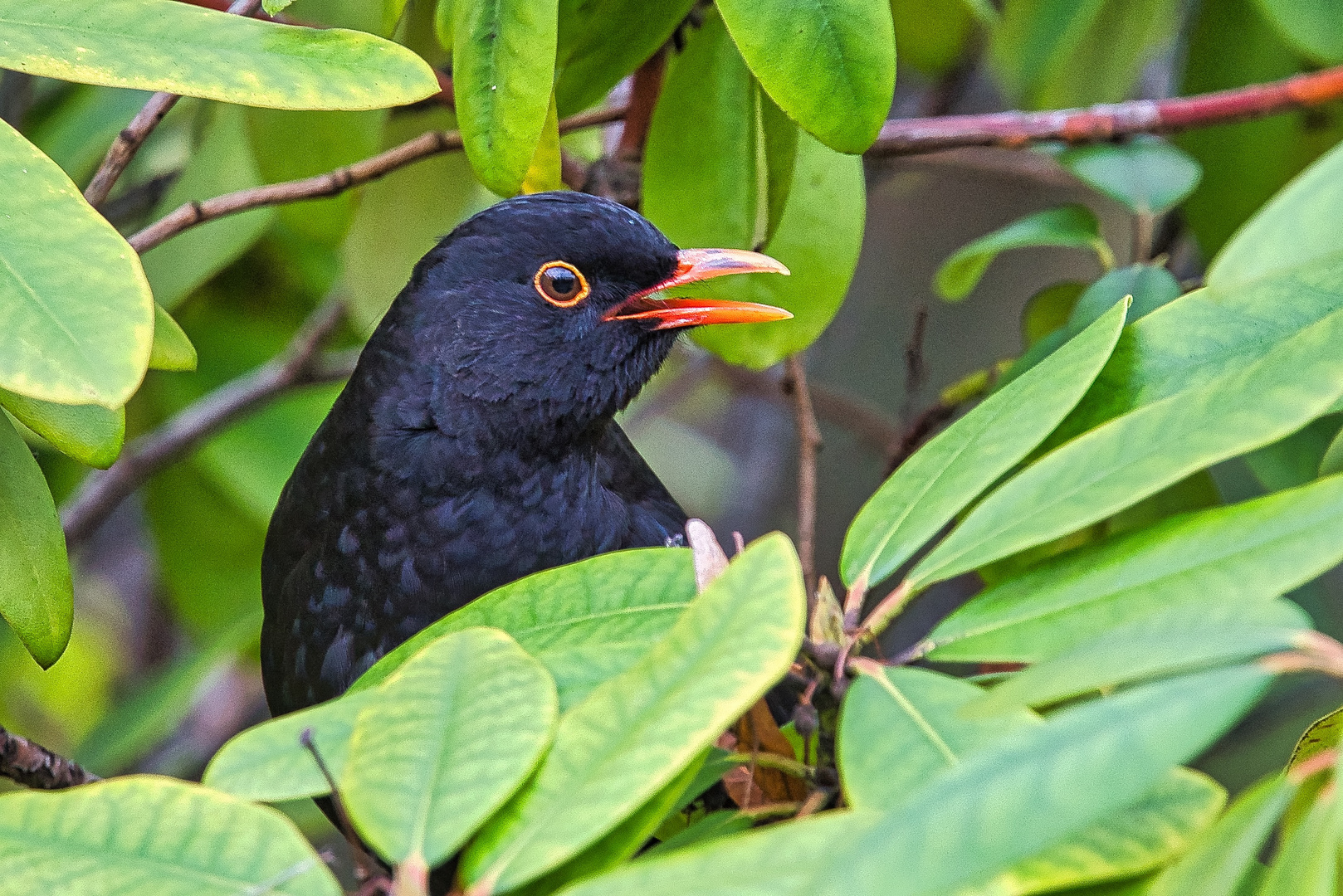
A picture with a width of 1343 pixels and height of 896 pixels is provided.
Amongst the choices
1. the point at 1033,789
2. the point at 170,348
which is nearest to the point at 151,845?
the point at 1033,789

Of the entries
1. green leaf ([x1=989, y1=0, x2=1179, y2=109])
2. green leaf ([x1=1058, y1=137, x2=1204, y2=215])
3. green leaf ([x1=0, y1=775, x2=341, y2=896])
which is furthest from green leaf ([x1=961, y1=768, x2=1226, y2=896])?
green leaf ([x1=989, y1=0, x2=1179, y2=109])

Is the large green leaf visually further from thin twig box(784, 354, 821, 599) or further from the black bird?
thin twig box(784, 354, 821, 599)

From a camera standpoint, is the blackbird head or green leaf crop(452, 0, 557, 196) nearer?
green leaf crop(452, 0, 557, 196)

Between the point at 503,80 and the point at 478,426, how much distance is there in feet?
2.24

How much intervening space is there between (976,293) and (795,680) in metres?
4.20

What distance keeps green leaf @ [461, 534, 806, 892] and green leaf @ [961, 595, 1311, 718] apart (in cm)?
16

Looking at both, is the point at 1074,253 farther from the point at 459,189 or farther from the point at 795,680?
the point at 795,680

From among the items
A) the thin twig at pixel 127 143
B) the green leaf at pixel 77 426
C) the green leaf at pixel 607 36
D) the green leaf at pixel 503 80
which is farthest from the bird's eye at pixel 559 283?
the green leaf at pixel 77 426

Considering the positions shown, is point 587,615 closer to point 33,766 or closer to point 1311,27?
point 33,766

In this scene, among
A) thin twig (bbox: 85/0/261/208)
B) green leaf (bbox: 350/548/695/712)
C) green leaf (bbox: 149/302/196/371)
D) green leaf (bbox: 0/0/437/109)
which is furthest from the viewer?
thin twig (bbox: 85/0/261/208)

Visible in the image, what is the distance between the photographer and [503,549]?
2.14m

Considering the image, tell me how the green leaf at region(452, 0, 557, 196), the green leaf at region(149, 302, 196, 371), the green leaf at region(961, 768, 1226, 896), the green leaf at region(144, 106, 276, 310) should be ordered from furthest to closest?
the green leaf at region(144, 106, 276, 310), the green leaf at region(149, 302, 196, 371), the green leaf at region(452, 0, 557, 196), the green leaf at region(961, 768, 1226, 896)

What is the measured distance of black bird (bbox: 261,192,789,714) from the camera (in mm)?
2137

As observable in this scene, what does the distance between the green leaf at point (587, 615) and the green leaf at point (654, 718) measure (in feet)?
0.34
